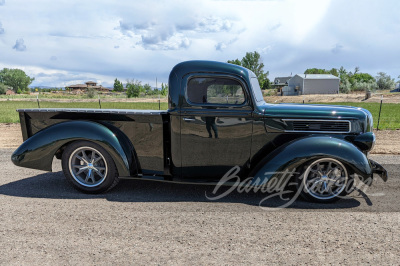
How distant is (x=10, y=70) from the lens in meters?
105

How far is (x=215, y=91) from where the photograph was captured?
392 centimetres

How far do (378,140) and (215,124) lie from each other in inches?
285

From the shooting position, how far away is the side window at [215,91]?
3.89 m

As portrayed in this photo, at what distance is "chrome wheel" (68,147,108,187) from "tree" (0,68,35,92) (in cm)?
11818

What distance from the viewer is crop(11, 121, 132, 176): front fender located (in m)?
3.96

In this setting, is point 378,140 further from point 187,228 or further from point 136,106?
point 136,106

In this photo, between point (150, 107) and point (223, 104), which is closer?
point (223, 104)

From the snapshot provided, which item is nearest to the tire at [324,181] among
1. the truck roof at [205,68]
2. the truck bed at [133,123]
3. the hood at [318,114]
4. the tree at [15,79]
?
the hood at [318,114]

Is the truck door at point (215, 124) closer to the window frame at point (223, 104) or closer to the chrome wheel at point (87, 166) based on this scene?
the window frame at point (223, 104)

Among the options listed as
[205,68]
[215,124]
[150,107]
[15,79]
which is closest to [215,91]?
[205,68]

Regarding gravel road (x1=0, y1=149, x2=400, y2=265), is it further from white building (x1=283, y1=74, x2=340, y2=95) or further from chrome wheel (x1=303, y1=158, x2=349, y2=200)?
white building (x1=283, y1=74, x2=340, y2=95)

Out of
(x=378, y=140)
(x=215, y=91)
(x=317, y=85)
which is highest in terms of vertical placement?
(x=317, y=85)

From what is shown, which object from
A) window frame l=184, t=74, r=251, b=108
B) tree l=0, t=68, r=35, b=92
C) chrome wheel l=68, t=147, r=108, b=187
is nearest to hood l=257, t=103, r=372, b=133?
window frame l=184, t=74, r=251, b=108

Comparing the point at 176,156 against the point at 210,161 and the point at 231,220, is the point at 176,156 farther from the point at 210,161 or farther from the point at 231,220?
the point at 231,220
